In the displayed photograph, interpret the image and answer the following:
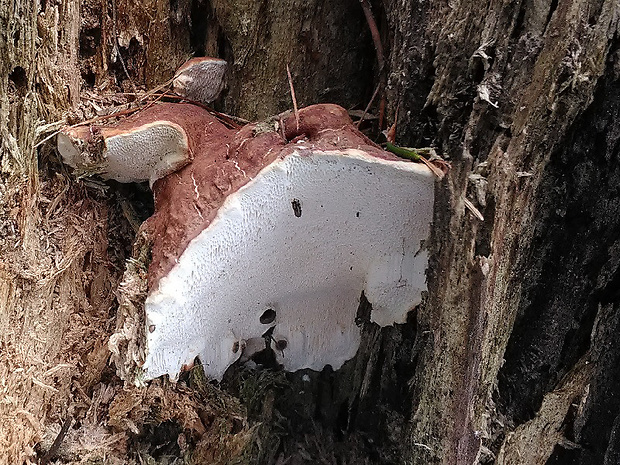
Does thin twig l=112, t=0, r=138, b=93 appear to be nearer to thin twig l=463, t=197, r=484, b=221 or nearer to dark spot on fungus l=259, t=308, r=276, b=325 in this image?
dark spot on fungus l=259, t=308, r=276, b=325

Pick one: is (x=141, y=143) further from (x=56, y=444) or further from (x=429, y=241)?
(x=56, y=444)

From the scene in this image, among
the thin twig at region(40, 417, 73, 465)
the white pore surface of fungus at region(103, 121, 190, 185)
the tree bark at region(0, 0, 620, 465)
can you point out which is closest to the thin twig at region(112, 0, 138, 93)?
the tree bark at region(0, 0, 620, 465)

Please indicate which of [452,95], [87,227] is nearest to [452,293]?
[452,95]

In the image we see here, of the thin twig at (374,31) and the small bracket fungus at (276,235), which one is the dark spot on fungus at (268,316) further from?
the thin twig at (374,31)

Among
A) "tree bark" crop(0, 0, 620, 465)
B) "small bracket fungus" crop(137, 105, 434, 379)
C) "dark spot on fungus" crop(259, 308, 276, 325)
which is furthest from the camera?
"dark spot on fungus" crop(259, 308, 276, 325)

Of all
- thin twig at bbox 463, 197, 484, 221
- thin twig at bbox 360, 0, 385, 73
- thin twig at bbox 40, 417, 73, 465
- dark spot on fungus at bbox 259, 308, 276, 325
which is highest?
thin twig at bbox 360, 0, 385, 73

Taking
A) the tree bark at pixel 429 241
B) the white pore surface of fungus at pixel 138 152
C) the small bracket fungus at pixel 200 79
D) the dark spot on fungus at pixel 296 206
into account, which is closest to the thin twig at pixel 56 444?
the tree bark at pixel 429 241

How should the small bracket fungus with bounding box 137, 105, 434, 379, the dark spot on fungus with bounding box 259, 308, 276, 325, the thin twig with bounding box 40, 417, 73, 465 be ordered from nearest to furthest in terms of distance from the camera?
the small bracket fungus with bounding box 137, 105, 434, 379 → the thin twig with bounding box 40, 417, 73, 465 → the dark spot on fungus with bounding box 259, 308, 276, 325

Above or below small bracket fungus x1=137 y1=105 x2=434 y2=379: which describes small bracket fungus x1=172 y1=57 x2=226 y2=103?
above
